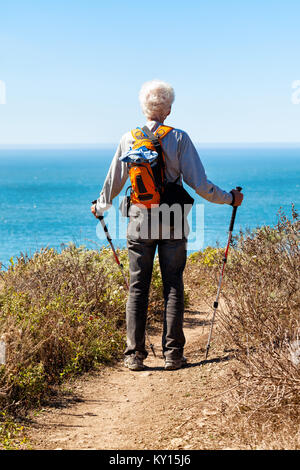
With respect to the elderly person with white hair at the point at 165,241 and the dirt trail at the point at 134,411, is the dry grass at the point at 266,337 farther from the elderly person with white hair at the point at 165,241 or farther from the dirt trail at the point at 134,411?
the elderly person with white hair at the point at 165,241

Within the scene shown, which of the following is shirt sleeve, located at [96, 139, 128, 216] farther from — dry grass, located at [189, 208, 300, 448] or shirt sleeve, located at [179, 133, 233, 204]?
dry grass, located at [189, 208, 300, 448]

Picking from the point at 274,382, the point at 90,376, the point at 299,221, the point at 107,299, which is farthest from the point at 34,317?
the point at 299,221

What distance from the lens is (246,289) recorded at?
5.83 m

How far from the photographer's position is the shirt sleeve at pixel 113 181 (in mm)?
5770

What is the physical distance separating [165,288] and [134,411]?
1.36 metres

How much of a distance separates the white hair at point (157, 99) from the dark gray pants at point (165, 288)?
1280 mm

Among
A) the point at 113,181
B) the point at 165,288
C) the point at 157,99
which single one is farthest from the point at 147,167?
the point at 165,288

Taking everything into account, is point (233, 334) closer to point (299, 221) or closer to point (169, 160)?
point (169, 160)

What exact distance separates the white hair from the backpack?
6.6 inches

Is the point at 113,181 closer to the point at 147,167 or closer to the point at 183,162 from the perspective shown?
the point at 147,167

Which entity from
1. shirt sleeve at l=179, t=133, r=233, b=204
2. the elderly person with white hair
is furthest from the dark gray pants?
shirt sleeve at l=179, t=133, r=233, b=204

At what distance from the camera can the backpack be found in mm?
5391

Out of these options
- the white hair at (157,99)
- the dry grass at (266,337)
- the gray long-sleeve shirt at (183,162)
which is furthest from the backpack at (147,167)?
the dry grass at (266,337)
